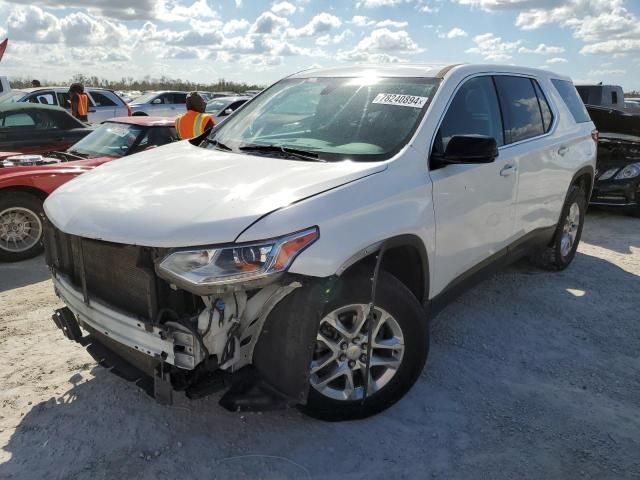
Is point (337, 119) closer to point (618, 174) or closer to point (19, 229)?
point (19, 229)

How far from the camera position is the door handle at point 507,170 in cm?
385

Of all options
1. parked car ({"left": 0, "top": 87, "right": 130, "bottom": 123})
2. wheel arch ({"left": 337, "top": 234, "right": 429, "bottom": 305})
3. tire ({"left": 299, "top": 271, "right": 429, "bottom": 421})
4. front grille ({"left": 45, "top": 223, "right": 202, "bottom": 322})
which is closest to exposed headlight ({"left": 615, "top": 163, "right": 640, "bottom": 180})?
wheel arch ({"left": 337, "top": 234, "right": 429, "bottom": 305})

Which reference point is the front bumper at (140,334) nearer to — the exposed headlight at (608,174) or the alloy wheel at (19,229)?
the alloy wheel at (19,229)

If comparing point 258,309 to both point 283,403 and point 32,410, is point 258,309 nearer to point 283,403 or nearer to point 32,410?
point 283,403

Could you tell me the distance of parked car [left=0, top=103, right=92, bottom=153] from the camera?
792cm

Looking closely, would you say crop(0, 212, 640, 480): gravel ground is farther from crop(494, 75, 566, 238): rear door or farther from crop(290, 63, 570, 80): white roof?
crop(290, 63, 570, 80): white roof

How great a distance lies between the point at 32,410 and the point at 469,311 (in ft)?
10.4

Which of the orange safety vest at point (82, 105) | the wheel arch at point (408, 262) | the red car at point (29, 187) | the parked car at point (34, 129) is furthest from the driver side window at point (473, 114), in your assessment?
the orange safety vest at point (82, 105)

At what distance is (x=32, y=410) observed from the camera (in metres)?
3.06

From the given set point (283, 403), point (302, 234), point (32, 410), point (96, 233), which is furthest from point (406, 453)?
point (32, 410)

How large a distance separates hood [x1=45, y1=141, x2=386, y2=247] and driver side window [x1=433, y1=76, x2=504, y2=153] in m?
0.74

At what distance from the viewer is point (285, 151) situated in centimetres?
324

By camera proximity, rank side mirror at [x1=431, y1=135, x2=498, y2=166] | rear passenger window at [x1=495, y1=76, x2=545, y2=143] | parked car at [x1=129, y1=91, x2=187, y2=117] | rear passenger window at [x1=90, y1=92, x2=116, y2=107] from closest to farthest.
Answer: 1. side mirror at [x1=431, y1=135, x2=498, y2=166]
2. rear passenger window at [x1=495, y1=76, x2=545, y2=143]
3. rear passenger window at [x1=90, y1=92, x2=116, y2=107]
4. parked car at [x1=129, y1=91, x2=187, y2=117]

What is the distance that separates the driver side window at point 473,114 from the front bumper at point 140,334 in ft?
5.91
